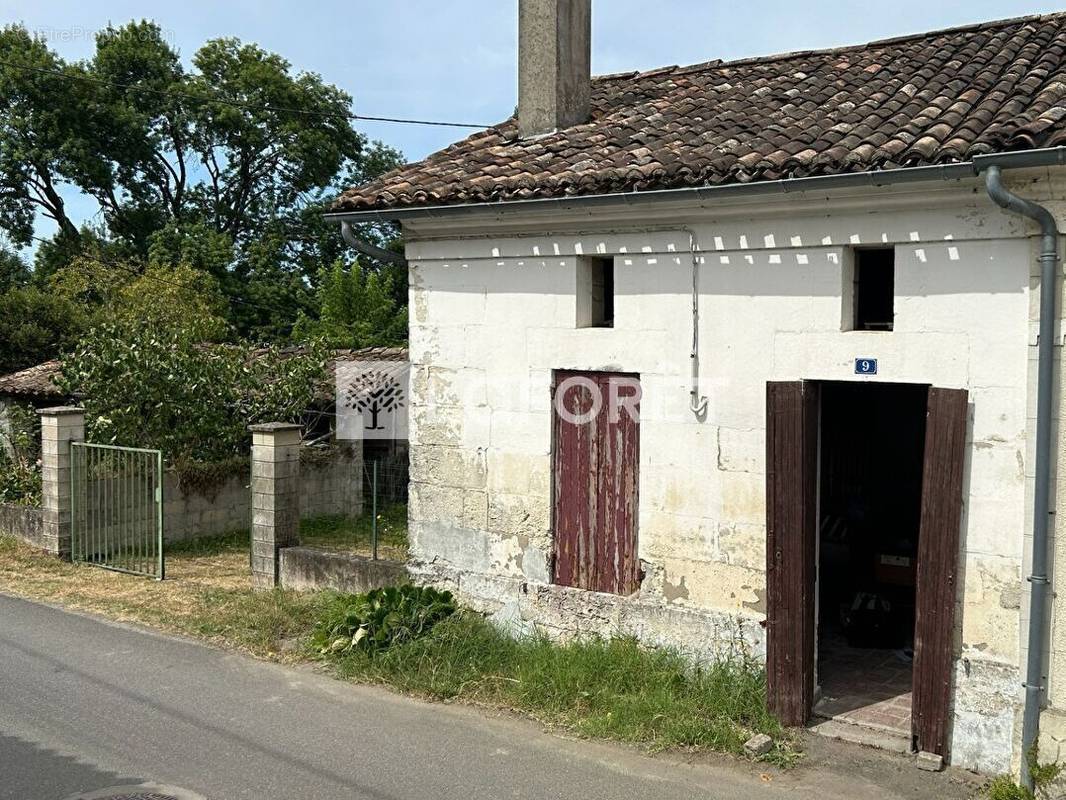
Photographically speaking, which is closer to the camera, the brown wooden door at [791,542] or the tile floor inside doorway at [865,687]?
the brown wooden door at [791,542]

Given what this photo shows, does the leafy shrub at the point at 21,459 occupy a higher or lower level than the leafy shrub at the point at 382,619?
higher

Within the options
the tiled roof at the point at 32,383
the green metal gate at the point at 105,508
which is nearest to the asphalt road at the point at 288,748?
the green metal gate at the point at 105,508

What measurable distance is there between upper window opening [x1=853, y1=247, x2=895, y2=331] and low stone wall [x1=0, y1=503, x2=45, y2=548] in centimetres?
1056

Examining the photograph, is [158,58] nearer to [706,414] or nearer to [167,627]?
[167,627]

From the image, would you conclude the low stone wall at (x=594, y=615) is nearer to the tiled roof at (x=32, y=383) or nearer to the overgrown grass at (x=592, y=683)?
the overgrown grass at (x=592, y=683)

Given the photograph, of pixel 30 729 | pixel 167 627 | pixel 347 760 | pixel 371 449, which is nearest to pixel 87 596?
pixel 167 627

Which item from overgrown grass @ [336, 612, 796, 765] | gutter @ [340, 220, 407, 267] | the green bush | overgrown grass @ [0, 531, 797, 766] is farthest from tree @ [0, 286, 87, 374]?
the green bush

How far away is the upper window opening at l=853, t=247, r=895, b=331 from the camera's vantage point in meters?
6.78

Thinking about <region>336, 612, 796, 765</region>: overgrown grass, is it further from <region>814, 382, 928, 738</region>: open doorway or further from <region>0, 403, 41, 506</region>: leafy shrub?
<region>0, 403, 41, 506</region>: leafy shrub

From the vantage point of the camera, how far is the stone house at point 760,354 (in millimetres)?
6004

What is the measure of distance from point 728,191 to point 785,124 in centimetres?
120

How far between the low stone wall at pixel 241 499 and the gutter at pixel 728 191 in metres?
6.36

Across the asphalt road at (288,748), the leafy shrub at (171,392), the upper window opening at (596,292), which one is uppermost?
the upper window opening at (596,292)

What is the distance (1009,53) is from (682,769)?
5912 millimetres
